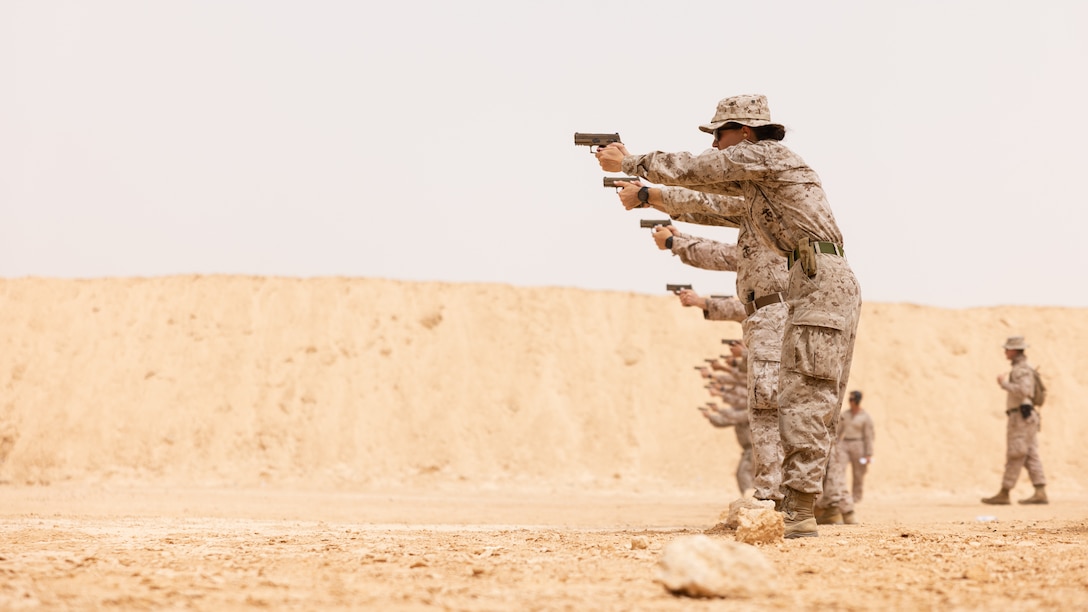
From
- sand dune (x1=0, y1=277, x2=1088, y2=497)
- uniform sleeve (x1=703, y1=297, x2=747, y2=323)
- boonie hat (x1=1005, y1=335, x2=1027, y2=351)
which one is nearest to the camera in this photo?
uniform sleeve (x1=703, y1=297, x2=747, y2=323)

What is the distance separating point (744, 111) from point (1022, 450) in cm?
1092

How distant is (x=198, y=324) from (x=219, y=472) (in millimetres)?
5874

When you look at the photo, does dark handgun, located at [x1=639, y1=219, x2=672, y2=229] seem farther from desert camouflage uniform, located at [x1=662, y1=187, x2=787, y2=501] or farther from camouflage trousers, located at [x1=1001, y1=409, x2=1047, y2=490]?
camouflage trousers, located at [x1=1001, y1=409, x2=1047, y2=490]

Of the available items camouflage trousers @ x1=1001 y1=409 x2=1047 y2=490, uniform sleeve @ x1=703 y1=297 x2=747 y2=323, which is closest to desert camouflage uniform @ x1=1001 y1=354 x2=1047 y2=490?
camouflage trousers @ x1=1001 y1=409 x2=1047 y2=490

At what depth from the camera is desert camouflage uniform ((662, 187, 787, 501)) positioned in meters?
6.93

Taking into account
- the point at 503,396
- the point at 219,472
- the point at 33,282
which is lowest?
the point at 219,472

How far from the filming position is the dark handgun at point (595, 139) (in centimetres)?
676

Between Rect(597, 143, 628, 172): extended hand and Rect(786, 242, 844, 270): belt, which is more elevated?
Rect(597, 143, 628, 172): extended hand

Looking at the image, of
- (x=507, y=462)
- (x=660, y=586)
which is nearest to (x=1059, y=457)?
(x=507, y=462)

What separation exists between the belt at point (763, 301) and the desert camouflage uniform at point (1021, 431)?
9536mm

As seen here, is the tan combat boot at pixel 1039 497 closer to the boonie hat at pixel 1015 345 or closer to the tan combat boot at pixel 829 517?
the boonie hat at pixel 1015 345

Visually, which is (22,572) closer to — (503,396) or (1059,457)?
(503,396)

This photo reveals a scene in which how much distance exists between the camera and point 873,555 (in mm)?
5191

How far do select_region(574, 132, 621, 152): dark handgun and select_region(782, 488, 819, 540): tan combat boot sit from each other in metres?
2.26
